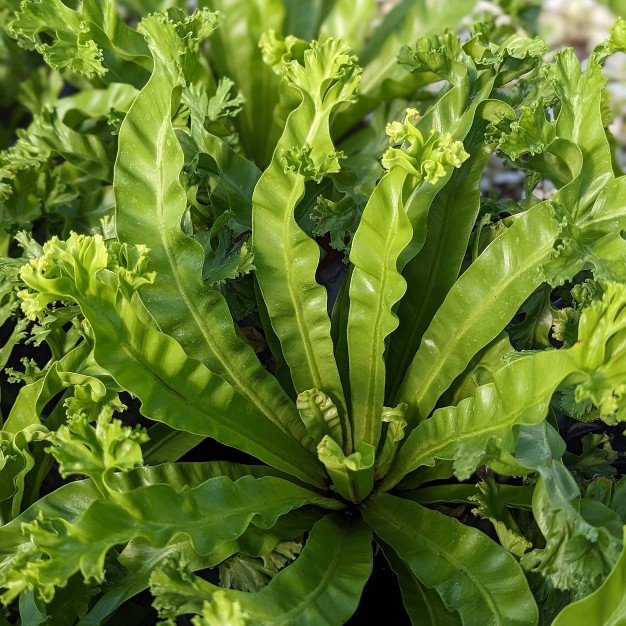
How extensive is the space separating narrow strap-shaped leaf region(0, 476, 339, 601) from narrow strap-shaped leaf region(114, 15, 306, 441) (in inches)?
6.1

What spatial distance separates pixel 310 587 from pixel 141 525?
18cm

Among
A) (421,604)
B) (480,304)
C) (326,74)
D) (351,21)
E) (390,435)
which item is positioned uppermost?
(326,74)

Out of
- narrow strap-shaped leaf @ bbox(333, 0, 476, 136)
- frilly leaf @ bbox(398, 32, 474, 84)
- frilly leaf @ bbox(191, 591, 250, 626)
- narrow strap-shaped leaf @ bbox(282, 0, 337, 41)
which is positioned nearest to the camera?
frilly leaf @ bbox(191, 591, 250, 626)

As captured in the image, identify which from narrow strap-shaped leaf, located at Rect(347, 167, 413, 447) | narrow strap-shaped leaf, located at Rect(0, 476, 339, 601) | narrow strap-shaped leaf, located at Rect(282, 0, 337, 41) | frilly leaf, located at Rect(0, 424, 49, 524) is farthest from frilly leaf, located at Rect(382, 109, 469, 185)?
narrow strap-shaped leaf, located at Rect(282, 0, 337, 41)

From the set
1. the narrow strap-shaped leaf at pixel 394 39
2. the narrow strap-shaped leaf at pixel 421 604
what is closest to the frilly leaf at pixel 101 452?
the narrow strap-shaped leaf at pixel 421 604

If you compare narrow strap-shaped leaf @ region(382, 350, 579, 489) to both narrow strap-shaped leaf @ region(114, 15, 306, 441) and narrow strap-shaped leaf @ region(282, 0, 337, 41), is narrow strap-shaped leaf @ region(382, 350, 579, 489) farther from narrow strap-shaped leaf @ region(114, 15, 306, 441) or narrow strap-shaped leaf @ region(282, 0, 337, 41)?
narrow strap-shaped leaf @ region(282, 0, 337, 41)

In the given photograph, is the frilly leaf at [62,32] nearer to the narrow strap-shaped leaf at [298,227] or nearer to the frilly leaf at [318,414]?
the narrow strap-shaped leaf at [298,227]

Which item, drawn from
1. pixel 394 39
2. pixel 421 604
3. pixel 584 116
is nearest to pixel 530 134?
pixel 584 116

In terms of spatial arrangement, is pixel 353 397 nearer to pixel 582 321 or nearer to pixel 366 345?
pixel 366 345

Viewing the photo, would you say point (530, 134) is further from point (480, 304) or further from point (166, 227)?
point (166, 227)

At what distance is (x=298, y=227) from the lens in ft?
2.88

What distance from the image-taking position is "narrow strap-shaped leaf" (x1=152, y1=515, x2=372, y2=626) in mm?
677

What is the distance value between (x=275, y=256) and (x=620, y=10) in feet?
4.58

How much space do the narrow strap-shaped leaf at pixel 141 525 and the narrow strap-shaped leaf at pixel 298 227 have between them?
164 mm
